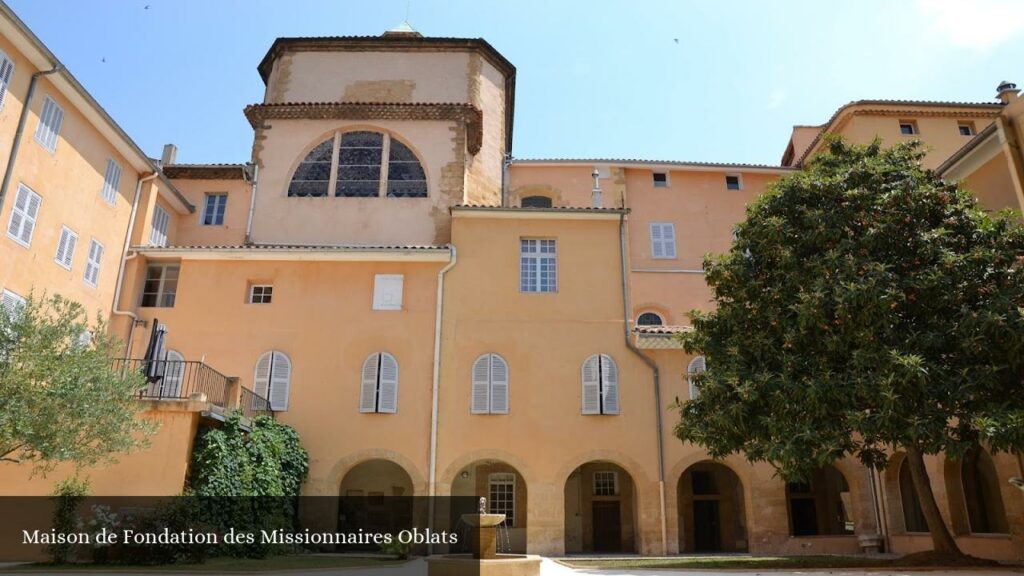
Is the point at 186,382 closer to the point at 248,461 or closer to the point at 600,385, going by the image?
the point at 248,461

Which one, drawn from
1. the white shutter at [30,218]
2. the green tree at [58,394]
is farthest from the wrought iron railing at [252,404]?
the white shutter at [30,218]

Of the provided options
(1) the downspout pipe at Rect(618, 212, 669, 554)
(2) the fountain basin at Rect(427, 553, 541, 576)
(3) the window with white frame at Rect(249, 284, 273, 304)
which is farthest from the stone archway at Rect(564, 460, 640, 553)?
(2) the fountain basin at Rect(427, 553, 541, 576)

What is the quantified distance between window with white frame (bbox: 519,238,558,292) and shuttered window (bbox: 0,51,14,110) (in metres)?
12.8

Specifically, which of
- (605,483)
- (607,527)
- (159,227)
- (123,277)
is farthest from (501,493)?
(159,227)

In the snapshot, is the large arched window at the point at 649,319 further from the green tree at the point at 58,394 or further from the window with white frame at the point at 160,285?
the green tree at the point at 58,394

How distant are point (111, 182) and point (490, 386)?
11.5m

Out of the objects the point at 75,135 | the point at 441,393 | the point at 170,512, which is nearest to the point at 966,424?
the point at 441,393

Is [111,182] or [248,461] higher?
[111,182]

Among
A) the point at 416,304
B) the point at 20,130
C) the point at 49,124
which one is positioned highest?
the point at 49,124

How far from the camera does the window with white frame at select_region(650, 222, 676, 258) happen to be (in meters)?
26.4

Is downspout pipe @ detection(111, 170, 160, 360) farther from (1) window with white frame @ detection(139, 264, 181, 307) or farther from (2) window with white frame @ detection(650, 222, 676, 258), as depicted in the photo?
(2) window with white frame @ detection(650, 222, 676, 258)

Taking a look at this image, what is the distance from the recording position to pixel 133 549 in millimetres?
13273

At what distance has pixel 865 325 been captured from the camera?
44.1 feet

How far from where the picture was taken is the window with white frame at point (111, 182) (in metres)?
19.4
